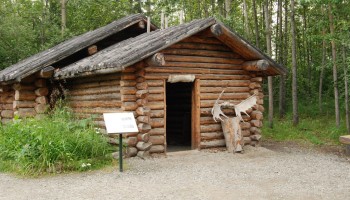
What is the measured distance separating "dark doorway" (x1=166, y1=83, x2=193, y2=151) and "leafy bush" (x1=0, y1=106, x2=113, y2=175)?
5192 millimetres

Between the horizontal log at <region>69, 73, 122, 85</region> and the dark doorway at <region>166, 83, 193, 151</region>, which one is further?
the dark doorway at <region>166, 83, 193, 151</region>

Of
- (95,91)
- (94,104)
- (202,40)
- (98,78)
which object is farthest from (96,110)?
(202,40)

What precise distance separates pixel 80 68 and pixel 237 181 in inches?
209

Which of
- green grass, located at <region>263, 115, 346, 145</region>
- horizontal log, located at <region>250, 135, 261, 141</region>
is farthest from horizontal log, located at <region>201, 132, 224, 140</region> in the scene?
green grass, located at <region>263, 115, 346, 145</region>

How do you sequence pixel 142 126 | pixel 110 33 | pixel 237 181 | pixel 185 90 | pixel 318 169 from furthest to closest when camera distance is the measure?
pixel 185 90 → pixel 110 33 → pixel 142 126 → pixel 318 169 → pixel 237 181

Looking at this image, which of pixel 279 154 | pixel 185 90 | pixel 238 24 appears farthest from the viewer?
pixel 238 24

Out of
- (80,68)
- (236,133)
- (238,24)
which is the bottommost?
(236,133)

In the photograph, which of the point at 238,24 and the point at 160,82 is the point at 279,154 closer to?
the point at 160,82

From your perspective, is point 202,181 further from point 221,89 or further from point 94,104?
point 94,104

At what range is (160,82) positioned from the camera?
1064 cm

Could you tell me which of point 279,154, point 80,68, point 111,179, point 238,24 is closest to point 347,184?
point 279,154

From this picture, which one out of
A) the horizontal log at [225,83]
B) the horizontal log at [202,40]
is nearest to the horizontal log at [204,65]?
the horizontal log at [225,83]

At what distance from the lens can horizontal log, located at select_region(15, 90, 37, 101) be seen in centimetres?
1272

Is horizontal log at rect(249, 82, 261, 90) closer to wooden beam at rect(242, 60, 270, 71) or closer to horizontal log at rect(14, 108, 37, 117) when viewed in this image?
wooden beam at rect(242, 60, 270, 71)
